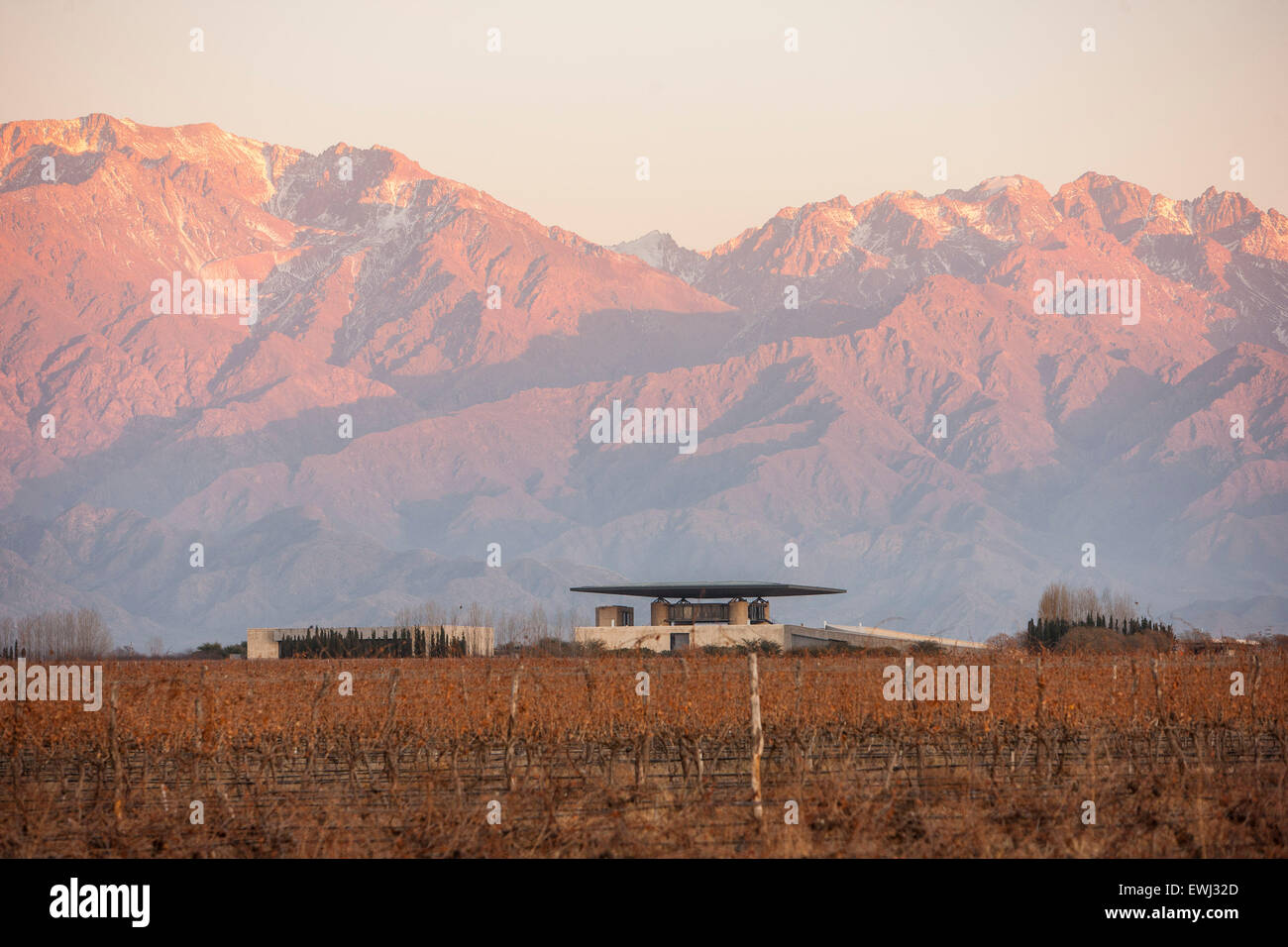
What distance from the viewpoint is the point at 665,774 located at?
94.1 feet

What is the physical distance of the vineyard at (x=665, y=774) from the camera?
18.6 meters

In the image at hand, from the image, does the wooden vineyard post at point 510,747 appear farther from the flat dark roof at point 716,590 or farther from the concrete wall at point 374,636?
the flat dark roof at point 716,590

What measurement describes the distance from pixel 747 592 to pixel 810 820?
83418 mm

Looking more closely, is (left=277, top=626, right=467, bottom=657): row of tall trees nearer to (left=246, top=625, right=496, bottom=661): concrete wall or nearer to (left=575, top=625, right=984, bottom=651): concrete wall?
(left=246, top=625, right=496, bottom=661): concrete wall

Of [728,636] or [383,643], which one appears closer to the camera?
[728,636]

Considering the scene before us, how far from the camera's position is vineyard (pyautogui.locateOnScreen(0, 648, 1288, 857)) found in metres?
18.6

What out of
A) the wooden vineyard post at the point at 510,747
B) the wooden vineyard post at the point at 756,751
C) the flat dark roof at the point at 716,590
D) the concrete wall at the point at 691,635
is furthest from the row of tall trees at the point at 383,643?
the wooden vineyard post at the point at 756,751

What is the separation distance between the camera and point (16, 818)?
67.3ft

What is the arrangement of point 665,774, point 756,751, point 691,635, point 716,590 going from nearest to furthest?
point 756,751, point 665,774, point 691,635, point 716,590

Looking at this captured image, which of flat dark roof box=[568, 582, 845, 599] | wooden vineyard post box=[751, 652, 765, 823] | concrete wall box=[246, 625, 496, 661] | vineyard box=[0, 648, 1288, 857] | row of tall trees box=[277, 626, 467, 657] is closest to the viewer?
vineyard box=[0, 648, 1288, 857]

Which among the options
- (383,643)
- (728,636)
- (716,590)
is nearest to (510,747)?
(728,636)

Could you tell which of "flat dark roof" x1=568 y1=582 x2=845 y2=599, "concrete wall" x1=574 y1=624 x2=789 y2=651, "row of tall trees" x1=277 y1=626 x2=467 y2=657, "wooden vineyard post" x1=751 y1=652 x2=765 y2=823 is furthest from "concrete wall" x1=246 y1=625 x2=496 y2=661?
"wooden vineyard post" x1=751 y1=652 x2=765 y2=823

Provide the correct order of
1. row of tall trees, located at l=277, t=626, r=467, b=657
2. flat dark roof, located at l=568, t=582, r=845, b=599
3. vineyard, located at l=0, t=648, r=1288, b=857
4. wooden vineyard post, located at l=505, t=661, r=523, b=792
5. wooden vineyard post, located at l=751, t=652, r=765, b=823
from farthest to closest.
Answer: flat dark roof, located at l=568, t=582, r=845, b=599, row of tall trees, located at l=277, t=626, r=467, b=657, wooden vineyard post, located at l=505, t=661, r=523, b=792, wooden vineyard post, located at l=751, t=652, r=765, b=823, vineyard, located at l=0, t=648, r=1288, b=857

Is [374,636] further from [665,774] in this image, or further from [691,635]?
[665,774]
